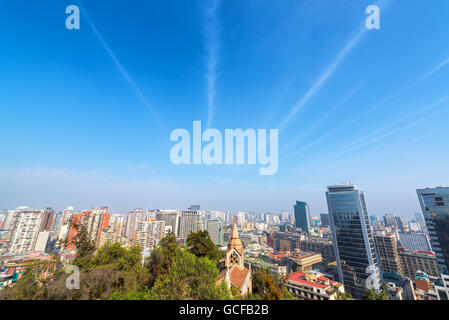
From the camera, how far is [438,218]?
28.6 m

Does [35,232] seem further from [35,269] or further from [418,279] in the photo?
[418,279]

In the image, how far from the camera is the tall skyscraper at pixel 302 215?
299ft

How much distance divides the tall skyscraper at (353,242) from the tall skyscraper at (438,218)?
8.00m

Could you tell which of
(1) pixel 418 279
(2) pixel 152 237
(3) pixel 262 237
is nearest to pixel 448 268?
(1) pixel 418 279

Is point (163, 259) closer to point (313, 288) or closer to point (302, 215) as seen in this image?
point (313, 288)

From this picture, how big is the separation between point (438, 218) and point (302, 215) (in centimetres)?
6821

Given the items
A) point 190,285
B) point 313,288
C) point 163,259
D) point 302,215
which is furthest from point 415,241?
point 190,285

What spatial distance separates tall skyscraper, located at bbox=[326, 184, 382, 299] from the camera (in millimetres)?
30931

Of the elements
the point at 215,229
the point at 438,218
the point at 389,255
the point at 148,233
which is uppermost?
the point at 438,218

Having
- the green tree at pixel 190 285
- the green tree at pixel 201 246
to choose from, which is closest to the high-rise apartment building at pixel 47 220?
the green tree at pixel 201 246

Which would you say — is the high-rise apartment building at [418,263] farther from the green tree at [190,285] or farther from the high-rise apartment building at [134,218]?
the high-rise apartment building at [134,218]

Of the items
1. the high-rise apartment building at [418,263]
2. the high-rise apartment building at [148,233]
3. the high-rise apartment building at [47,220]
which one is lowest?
the high-rise apartment building at [418,263]
